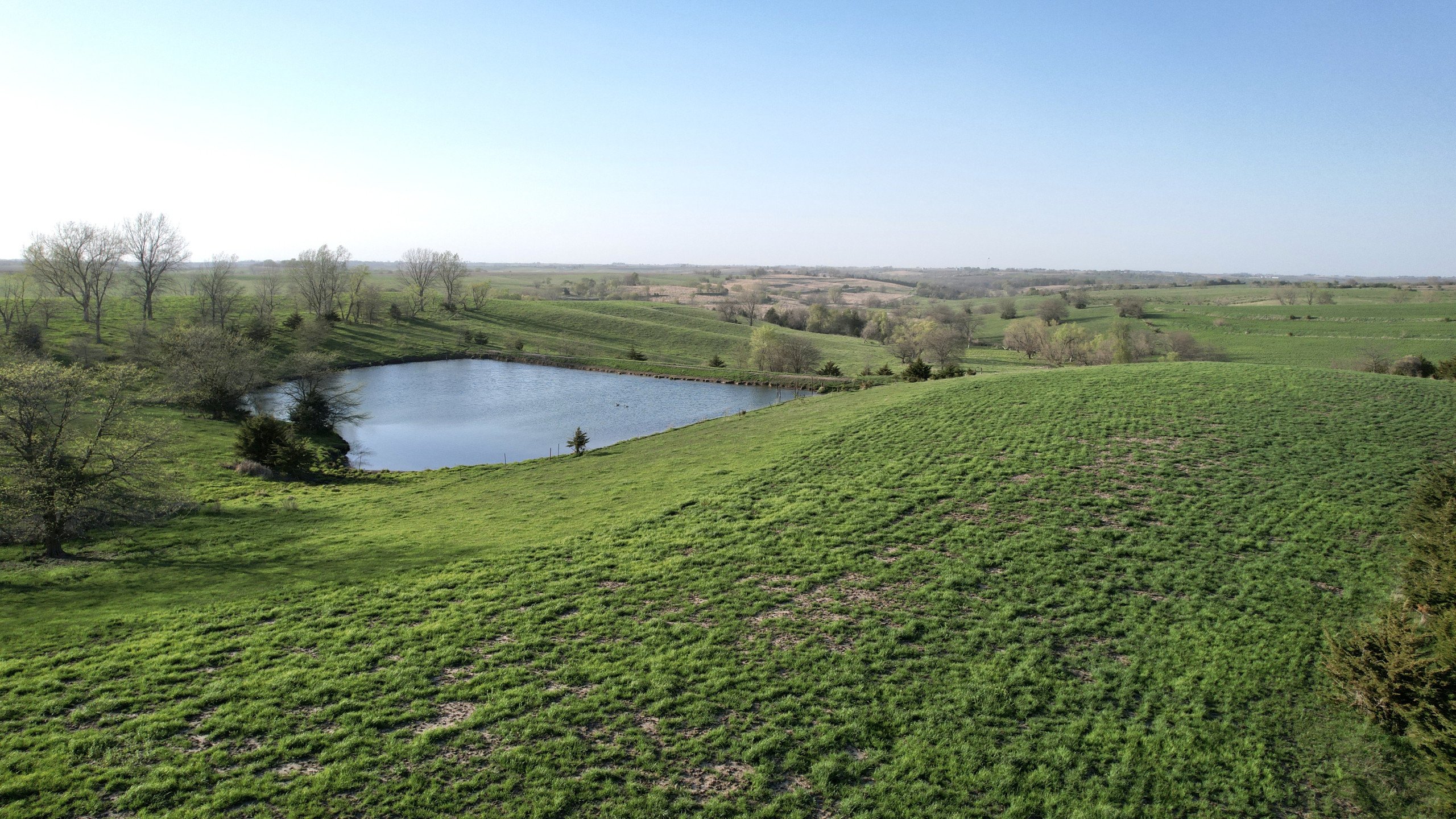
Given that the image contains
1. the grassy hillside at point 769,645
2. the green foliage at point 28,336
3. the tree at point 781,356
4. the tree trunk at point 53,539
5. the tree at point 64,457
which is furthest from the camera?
the tree at point 781,356

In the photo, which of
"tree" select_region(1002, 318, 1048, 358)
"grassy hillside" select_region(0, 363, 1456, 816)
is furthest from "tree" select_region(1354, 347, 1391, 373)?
"grassy hillside" select_region(0, 363, 1456, 816)

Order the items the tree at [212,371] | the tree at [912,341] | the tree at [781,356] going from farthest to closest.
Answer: the tree at [912,341] → the tree at [781,356] → the tree at [212,371]

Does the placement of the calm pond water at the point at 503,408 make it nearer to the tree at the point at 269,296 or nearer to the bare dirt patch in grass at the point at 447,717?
the tree at the point at 269,296

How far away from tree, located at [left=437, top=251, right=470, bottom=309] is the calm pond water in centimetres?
3615

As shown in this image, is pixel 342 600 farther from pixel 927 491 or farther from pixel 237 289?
pixel 237 289

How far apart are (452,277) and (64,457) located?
9641 cm

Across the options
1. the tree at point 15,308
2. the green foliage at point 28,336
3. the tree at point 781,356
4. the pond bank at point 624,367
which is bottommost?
the pond bank at point 624,367

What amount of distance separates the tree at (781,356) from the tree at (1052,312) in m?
50.3

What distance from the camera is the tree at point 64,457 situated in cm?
1697

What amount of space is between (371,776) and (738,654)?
229 inches

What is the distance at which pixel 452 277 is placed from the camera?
108 meters

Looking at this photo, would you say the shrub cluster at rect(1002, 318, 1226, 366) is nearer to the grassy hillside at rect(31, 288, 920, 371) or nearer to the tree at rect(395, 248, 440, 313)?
the grassy hillside at rect(31, 288, 920, 371)

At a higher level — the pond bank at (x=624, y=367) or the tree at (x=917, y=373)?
the tree at (x=917, y=373)

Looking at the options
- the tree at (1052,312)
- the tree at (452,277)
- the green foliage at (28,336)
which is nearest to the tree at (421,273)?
the tree at (452,277)
